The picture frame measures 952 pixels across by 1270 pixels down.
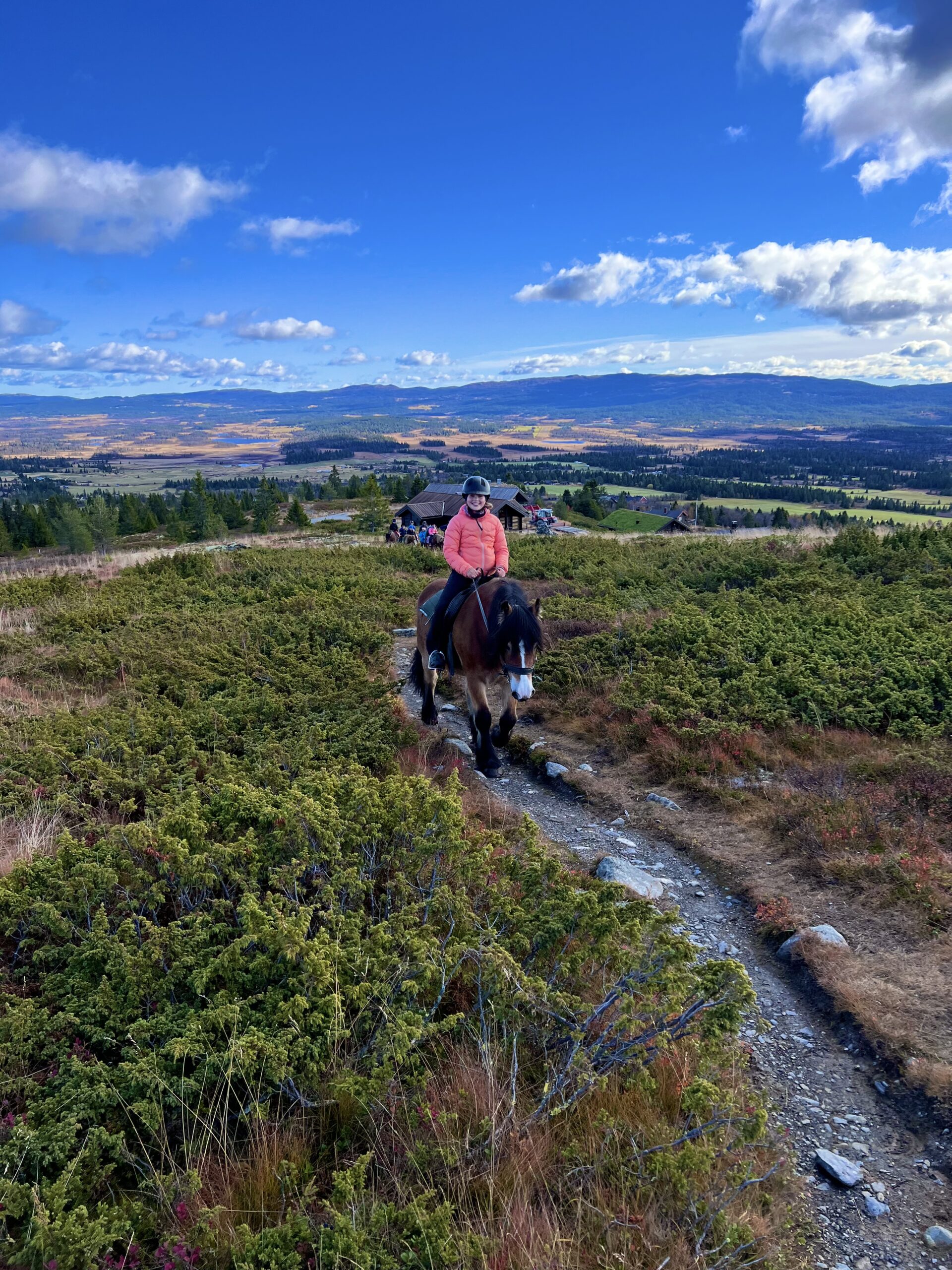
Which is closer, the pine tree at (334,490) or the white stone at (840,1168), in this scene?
the white stone at (840,1168)

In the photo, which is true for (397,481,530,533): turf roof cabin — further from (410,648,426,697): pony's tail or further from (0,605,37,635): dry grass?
(410,648,426,697): pony's tail

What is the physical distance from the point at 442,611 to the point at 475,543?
1.17 m

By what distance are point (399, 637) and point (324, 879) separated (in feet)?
35.8

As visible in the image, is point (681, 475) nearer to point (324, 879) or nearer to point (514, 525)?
point (514, 525)

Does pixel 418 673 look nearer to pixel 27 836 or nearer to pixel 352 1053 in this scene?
pixel 27 836

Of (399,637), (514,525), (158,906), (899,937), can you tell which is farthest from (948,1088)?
(514,525)

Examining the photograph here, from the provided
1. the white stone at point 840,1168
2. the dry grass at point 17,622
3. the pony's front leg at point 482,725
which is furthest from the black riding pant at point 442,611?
the dry grass at point 17,622

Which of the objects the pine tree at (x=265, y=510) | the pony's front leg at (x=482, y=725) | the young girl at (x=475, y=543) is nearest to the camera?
the young girl at (x=475, y=543)

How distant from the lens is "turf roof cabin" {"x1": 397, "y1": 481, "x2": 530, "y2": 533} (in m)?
56.9

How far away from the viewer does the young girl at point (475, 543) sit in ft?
28.0

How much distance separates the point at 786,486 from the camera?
131625 millimetres

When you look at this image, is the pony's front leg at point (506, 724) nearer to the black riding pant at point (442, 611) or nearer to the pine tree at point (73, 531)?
the black riding pant at point (442, 611)

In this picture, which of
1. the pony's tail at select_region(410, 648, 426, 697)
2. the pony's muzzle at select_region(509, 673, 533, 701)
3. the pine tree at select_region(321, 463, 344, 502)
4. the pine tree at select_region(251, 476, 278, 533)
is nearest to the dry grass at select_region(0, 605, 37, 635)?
the pony's tail at select_region(410, 648, 426, 697)

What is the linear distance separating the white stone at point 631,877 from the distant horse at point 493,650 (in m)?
2.10
